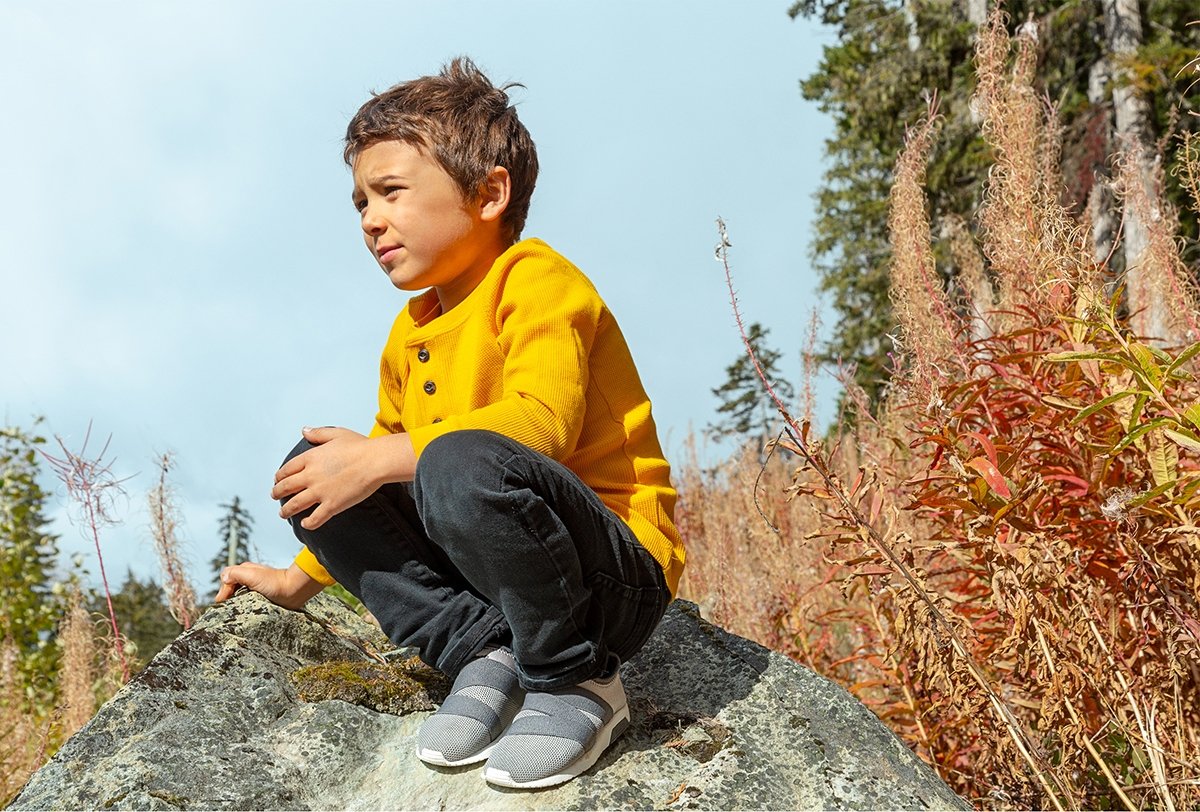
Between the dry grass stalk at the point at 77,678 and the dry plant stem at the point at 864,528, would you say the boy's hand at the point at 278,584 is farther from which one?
the dry grass stalk at the point at 77,678

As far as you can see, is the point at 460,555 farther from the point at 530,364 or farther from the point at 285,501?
the point at 285,501

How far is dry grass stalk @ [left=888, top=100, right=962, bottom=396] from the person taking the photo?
2064 mm

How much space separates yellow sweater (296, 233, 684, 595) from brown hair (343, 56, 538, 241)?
20 centimetres

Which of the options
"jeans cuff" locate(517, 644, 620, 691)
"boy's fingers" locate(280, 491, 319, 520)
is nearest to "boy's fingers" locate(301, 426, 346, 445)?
"boy's fingers" locate(280, 491, 319, 520)

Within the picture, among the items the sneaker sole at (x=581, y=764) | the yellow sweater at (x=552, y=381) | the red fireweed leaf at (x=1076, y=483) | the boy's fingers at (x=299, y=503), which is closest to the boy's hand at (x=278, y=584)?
the boy's fingers at (x=299, y=503)

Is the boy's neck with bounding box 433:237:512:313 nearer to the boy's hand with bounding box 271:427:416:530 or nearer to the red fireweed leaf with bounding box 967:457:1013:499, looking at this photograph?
the boy's hand with bounding box 271:427:416:530

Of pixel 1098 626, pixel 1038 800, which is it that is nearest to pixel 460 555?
pixel 1098 626

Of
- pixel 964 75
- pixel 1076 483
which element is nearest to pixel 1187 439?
pixel 1076 483

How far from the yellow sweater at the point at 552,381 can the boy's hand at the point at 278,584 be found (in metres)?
0.38

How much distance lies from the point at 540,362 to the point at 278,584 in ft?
2.51

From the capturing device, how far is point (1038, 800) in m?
2.11

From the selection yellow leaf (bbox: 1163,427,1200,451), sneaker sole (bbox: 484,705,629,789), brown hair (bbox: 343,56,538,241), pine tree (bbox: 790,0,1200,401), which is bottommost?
sneaker sole (bbox: 484,705,629,789)

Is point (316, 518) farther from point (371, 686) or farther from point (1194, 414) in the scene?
point (1194, 414)

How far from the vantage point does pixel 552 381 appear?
172cm
